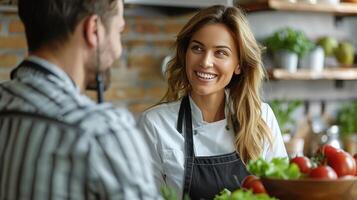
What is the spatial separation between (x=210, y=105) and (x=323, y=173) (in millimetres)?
829

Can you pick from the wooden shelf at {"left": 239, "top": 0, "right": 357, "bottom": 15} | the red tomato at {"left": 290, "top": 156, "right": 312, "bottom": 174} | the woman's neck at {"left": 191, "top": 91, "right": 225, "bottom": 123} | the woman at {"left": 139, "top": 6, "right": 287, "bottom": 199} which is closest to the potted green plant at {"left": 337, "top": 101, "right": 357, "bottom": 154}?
the wooden shelf at {"left": 239, "top": 0, "right": 357, "bottom": 15}

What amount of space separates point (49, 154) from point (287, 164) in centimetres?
67

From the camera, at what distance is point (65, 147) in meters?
1.00

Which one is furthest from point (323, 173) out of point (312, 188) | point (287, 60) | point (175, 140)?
point (287, 60)

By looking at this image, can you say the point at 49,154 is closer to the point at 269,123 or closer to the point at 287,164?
the point at 287,164

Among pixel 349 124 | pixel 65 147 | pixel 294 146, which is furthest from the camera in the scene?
pixel 349 124

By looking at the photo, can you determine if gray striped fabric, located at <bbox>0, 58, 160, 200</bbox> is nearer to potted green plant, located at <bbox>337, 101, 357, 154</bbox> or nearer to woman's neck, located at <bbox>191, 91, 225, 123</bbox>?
woman's neck, located at <bbox>191, 91, 225, 123</bbox>

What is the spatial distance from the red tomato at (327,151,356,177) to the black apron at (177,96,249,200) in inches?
20.5

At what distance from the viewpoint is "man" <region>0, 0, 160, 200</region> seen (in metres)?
1.00

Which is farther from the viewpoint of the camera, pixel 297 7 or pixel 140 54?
pixel 297 7

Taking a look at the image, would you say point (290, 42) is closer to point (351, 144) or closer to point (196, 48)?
point (351, 144)

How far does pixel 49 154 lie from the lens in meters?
1.00

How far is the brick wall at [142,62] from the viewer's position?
3.02m

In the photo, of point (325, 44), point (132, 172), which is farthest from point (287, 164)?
point (325, 44)
